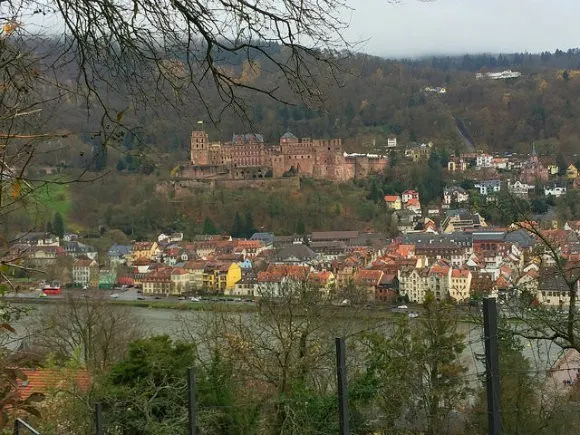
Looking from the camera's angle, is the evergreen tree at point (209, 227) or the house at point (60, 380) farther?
the evergreen tree at point (209, 227)

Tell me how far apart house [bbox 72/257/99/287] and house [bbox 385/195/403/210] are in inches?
514

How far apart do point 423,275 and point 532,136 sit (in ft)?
86.3

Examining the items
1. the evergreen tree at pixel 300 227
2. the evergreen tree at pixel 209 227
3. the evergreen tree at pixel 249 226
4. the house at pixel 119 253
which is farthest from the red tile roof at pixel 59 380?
the evergreen tree at pixel 209 227

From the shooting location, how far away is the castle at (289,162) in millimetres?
35438

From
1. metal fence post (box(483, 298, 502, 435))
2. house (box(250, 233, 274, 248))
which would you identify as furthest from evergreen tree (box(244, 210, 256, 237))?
metal fence post (box(483, 298, 502, 435))

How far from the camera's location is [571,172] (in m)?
33.6

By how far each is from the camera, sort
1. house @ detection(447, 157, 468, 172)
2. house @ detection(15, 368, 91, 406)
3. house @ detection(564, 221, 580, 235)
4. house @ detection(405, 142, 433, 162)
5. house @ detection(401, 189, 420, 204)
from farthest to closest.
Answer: house @ detection(405, 142, 433, 162), house @ detection(447, 157, 468, 172), house @ detection(401, 189, 420, 204), house @ detection(564, 221, 580, 235), house @ detection(15, 368, 91, 406)

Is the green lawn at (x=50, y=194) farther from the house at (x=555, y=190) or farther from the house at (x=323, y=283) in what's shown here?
the house at (x=555, y=190)

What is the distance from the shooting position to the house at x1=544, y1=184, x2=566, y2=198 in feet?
A: 97.6

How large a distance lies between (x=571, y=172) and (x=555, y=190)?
3.38m

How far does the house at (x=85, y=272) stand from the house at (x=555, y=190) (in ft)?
54.7

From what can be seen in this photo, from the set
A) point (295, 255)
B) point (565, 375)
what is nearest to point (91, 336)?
point (565, 375)

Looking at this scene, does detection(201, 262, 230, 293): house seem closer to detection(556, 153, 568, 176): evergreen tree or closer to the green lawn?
detection(556, 153, 568, 176): evergreen tree

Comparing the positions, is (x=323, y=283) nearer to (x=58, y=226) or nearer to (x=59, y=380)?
(x=59, y=380)
